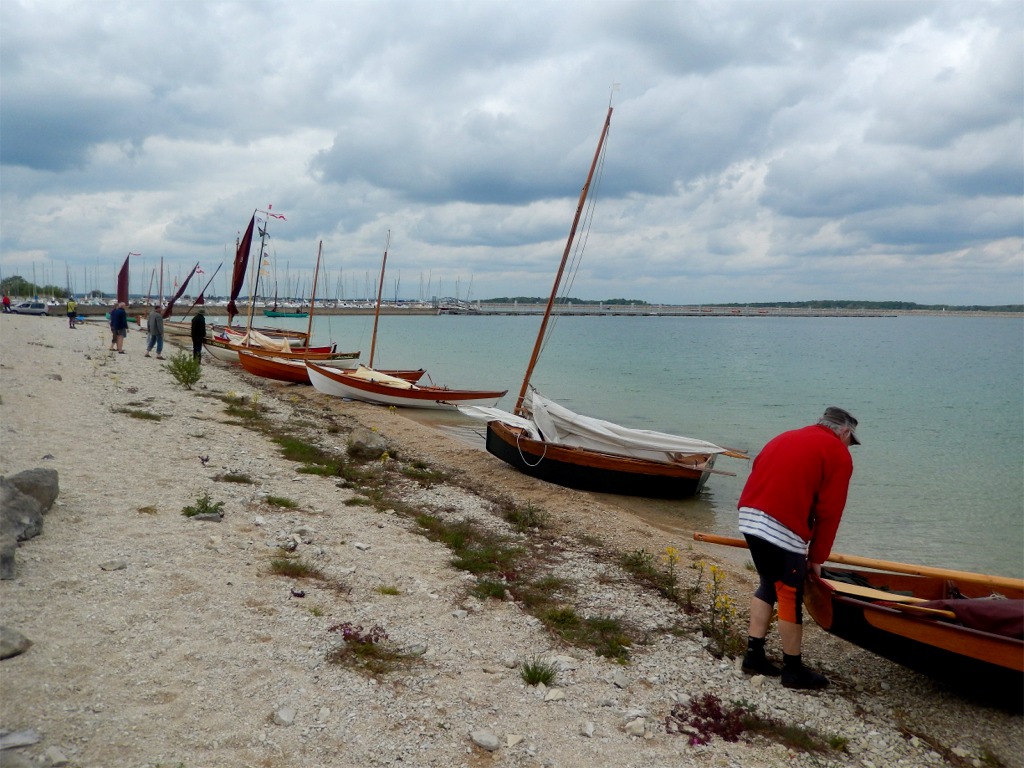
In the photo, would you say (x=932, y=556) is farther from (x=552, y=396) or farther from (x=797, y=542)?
(x=552, y=396)

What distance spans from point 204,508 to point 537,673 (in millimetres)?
4711

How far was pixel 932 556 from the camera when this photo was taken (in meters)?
12.2

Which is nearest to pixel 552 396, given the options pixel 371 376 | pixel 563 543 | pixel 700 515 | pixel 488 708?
pixel 371 376

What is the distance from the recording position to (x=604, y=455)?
45.0 feet

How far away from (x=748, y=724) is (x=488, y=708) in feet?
6.14

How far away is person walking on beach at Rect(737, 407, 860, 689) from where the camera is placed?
5.12 m

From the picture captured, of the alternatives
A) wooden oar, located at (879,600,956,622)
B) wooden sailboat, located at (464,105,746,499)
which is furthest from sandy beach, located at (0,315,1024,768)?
wooden sailboat, located at (464,105,746,499)

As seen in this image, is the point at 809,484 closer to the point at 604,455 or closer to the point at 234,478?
the point at 234,478

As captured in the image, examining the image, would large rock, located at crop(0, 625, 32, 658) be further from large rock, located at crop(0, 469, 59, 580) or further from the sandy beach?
large rock, located at crop(0, 469, 59, 580)

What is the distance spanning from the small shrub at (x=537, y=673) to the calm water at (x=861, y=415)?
7989 mm

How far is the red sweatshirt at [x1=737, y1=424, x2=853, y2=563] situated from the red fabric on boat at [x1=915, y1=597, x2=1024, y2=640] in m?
1.00

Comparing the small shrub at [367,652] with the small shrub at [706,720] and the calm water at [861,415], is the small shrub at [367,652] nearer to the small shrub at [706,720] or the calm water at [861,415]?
the small shrub at [706,720]

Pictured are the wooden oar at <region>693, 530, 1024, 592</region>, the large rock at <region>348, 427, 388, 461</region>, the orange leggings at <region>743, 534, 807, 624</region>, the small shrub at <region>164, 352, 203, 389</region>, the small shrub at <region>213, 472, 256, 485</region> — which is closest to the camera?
the orange leggings at <region>743, 534, 807, 624</region>

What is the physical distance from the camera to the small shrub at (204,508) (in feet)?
25.0
